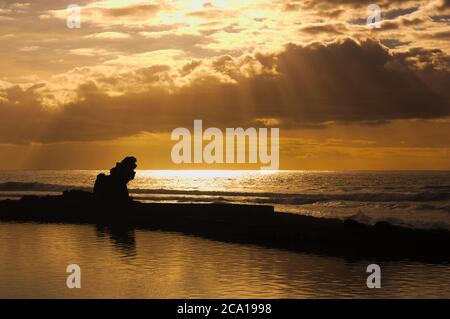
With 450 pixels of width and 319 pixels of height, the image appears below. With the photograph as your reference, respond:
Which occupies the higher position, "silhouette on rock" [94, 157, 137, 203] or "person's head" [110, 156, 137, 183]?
"person's head" [110, 156, 137, 183]

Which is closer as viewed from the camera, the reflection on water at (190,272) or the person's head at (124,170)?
the reflection on water at (190,272)

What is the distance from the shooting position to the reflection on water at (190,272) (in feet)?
67.1

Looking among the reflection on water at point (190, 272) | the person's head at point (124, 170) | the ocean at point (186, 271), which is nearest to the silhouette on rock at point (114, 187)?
the person's head at point (124, 170)

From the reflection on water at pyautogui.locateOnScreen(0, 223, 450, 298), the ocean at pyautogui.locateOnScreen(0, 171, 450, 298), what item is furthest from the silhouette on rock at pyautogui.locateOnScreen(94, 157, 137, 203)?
the reflection on water at pyautogui.locateOnScreen(0, 223, 450, 298)

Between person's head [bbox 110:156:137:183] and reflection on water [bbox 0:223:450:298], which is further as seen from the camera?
person's head [bbox 110:156:137:183]

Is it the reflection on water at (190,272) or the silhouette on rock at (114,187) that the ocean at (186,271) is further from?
the silhouette on rock at (114,187)

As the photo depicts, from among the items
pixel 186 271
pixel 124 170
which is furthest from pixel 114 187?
pixel 186 271

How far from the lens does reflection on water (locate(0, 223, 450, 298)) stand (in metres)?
20.4

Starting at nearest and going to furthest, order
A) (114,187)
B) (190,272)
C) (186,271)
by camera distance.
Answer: (190,272) → (186,271) → (114,187)

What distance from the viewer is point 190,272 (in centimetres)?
2381

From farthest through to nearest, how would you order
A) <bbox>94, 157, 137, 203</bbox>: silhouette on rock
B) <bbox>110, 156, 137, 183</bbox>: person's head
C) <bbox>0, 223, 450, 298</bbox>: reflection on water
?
<bbox>110, 156, 137, 183</bbox>: person's head → <bbox>94, 157, 137, 203</bbox>: silhouette on rock → <bbox>0, 223, 450, 298</bbox>: reflection on water

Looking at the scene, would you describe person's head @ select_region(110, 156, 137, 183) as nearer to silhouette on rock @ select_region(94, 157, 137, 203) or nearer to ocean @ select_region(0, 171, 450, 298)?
silhouette on rock @ select_region(94, 157, 137, 203)

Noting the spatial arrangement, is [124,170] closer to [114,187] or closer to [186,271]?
[114,187]
